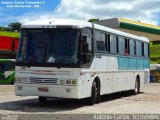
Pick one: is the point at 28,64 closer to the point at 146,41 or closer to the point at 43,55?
the point at 43,55

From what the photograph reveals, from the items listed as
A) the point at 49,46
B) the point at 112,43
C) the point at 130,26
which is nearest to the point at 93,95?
the point at 49,46

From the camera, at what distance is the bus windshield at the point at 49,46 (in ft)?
49.1

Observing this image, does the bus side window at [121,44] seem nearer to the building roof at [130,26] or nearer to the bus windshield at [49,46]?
the bus windshield at [49,46]

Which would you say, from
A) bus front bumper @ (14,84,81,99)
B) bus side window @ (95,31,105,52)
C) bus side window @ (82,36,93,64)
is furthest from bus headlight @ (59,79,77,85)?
bus side window @ (95,31,105,52)

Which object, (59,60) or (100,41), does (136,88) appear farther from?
(59,60)

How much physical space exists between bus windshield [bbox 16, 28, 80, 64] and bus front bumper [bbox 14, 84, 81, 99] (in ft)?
2.80

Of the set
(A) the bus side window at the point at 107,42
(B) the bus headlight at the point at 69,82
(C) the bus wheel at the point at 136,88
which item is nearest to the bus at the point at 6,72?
(C) the bus wheel at the point at 136,88

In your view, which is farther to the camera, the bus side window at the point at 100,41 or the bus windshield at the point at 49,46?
the bus side window at the point at 100,41

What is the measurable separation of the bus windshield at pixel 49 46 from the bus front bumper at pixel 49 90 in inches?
33.6

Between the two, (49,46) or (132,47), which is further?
(132,47)

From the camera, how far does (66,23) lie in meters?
15.4

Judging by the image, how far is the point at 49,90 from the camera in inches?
592

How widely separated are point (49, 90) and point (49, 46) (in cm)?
151

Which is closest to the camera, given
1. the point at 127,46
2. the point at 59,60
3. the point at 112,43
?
the point at 59,60
